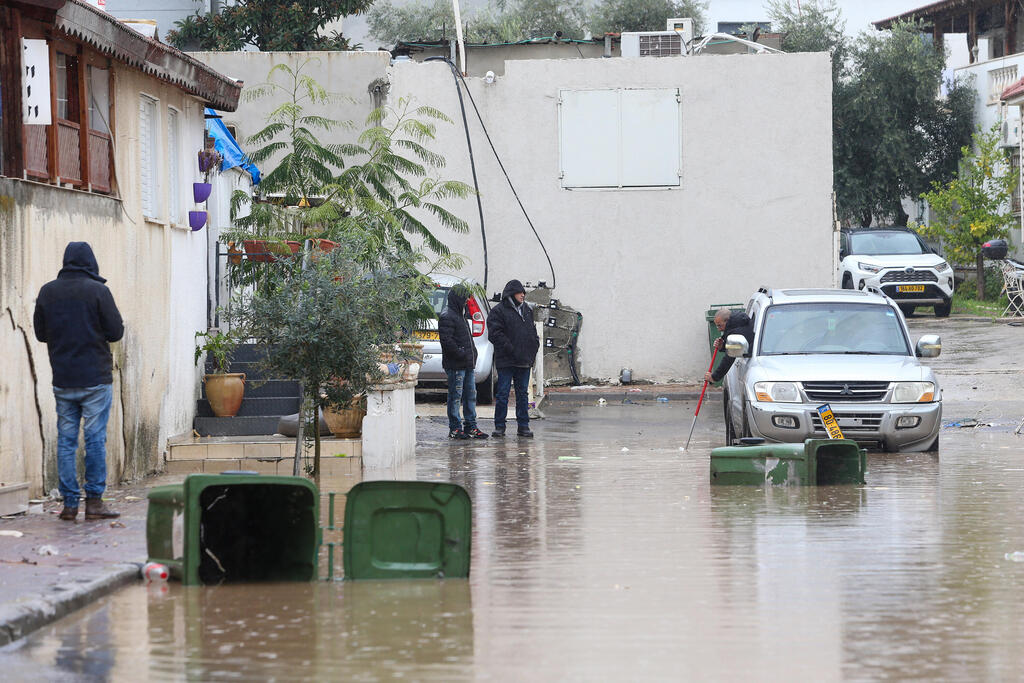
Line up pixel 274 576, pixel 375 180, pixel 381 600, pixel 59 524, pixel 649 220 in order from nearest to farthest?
pixel 381 600 < pixel 274 576 < pixel 59 524 < pixel 375 180 < pixel 649 220

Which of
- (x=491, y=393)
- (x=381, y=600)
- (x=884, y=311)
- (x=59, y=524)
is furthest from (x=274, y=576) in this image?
(x=491, y=393)

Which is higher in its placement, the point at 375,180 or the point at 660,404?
the point at 375,180

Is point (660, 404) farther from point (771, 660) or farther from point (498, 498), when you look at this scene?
point (771, 660)

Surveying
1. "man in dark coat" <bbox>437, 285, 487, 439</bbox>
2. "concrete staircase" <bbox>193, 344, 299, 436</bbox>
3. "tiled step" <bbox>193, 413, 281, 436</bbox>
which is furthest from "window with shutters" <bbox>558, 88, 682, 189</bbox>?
"tiled step" <bbox>193, 413, 281, 436</bbox>

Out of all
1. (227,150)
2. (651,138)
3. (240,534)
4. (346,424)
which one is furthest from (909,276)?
(240,534)

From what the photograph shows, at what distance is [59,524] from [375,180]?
29.7 ft

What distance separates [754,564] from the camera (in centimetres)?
873

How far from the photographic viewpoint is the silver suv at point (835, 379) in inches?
583

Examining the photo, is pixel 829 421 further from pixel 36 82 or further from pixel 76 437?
pixel 36 82

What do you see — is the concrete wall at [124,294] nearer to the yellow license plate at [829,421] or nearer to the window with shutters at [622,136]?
the yellow license plate at [829,421]

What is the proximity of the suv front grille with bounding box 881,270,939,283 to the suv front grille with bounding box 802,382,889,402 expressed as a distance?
17.5m

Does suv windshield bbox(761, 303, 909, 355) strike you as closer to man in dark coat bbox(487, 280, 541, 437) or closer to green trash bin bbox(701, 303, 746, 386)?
man in dark coat bbox(487, 280, 541, 437)

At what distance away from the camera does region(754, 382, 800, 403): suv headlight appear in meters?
14.8

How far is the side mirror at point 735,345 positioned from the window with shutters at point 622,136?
10.8m
